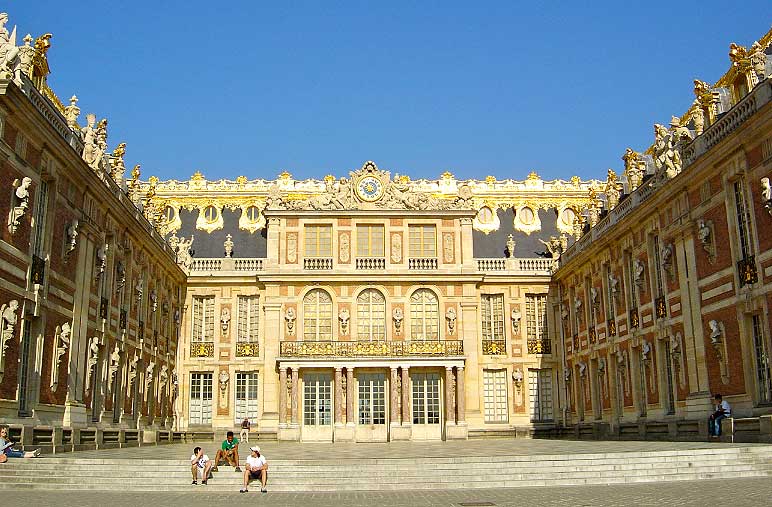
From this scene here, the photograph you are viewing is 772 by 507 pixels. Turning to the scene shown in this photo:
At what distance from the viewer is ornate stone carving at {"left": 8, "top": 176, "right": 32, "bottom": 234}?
1961 centimetres

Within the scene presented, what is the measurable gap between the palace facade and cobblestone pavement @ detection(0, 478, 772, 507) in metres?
5.42

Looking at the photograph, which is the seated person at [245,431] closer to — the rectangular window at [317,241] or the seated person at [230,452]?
the rectangular window at [317,241]

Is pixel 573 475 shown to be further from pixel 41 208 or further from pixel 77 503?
pixel 41 208

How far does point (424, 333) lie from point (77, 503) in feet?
86.9

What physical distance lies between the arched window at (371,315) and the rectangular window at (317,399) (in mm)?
2780

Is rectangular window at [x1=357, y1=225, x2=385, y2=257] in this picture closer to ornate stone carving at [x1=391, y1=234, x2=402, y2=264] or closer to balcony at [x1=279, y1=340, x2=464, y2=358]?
ornate stone carving at [x1=391, y1=234, x2=402, y2=264]

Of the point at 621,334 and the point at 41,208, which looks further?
the point at 621,334

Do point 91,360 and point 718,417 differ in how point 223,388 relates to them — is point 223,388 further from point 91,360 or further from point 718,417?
point 718,417

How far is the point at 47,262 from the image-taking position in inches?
855

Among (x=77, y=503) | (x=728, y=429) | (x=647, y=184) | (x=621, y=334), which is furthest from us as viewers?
(x=621, y=334)

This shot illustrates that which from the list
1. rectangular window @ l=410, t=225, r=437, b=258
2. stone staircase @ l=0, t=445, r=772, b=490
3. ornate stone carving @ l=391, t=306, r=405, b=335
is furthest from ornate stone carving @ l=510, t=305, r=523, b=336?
stone staircase @ l=0, t=445, r=772, b=490

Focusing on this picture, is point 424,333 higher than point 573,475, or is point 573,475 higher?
point 424,333

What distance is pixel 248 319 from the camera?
3950 cm

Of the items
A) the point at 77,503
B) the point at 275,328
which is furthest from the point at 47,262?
the point at 275,328
